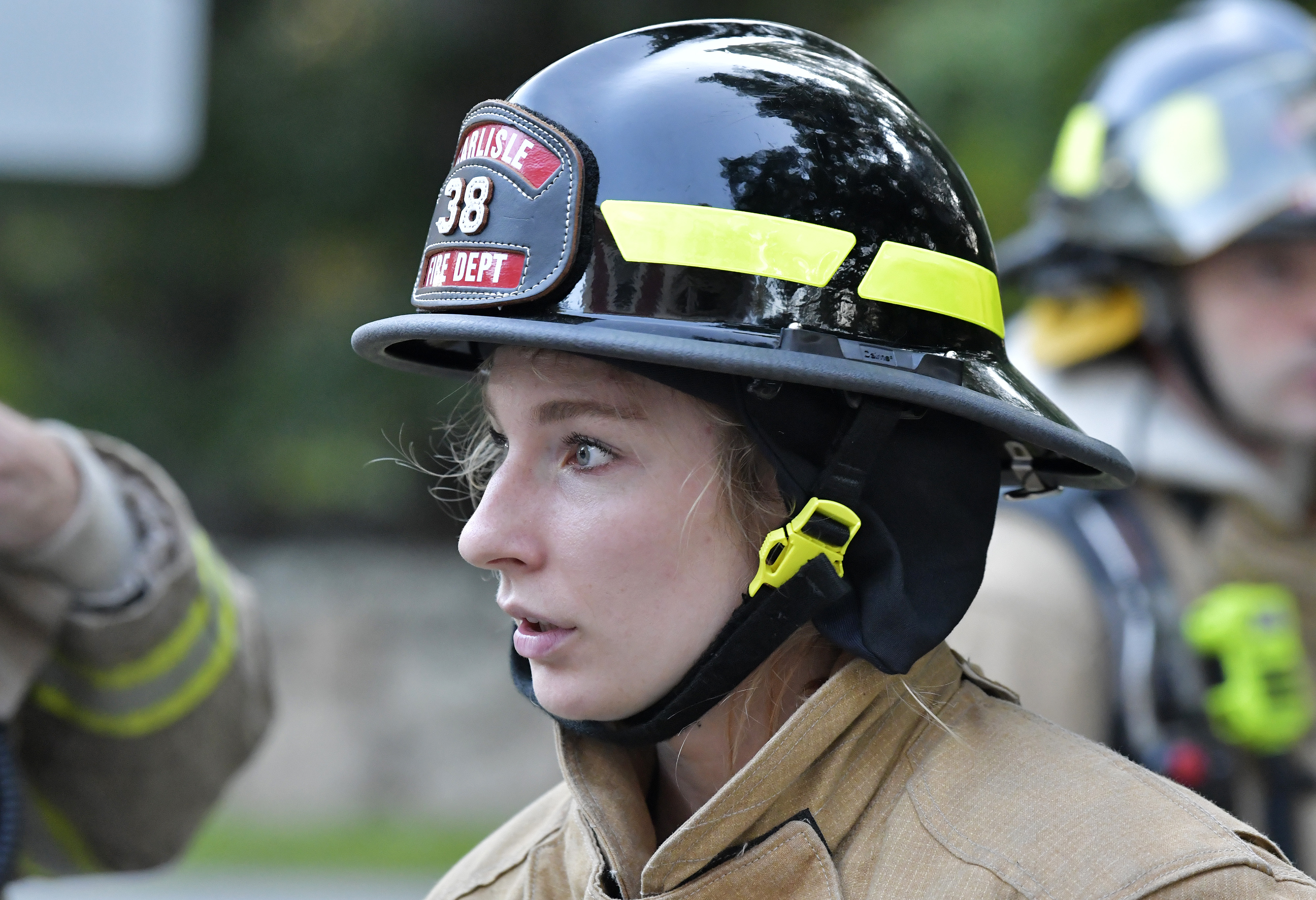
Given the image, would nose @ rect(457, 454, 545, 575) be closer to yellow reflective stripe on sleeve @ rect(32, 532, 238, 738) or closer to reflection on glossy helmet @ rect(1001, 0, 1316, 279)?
yellow reflective stripe on sleeve @ rect(32, 532, 238, 738)

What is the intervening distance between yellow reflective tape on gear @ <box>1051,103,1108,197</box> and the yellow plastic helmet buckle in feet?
7.73

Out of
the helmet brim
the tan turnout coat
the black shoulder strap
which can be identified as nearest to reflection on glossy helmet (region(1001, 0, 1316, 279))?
the black shoulder strap

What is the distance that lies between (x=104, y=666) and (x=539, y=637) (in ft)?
4.22

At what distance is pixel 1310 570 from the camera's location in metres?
3.51

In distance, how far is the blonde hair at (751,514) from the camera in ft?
6.40

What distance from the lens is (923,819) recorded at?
1815 mm

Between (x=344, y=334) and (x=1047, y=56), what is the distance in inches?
242

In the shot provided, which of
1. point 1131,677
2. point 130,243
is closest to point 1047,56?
point 1131,677

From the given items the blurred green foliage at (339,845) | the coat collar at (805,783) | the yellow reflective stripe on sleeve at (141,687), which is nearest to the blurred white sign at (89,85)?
the yellow reflective stripe on sleeve at (141,687)

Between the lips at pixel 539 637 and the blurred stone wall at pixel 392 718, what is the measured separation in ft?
23.5

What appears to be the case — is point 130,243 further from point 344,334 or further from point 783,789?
point 783,789

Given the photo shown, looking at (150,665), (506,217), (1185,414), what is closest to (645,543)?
(506,217)

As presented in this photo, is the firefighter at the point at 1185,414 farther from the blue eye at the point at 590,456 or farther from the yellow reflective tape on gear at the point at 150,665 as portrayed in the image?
the yellow reflective tape on gear at the point at 150,665

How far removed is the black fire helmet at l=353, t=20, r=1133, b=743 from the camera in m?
1.88
